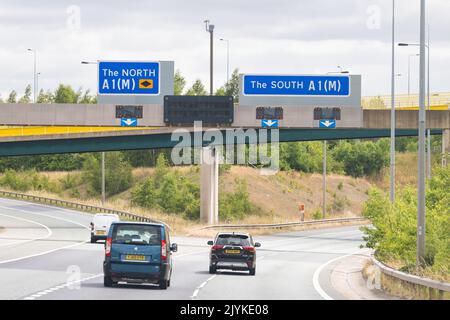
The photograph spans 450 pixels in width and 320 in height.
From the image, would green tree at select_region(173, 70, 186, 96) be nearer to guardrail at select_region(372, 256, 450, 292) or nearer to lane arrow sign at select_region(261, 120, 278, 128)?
lane arrow sign at select_region(261, 120, 278, 128)

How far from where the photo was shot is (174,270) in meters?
37.5

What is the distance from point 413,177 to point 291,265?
8902cm

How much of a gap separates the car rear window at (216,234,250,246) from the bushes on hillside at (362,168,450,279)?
A: 451 centimetres

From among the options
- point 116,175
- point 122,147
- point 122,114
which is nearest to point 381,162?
point 116,175

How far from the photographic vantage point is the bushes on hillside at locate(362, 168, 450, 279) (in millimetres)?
29552

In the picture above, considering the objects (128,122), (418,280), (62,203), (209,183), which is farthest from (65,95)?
(418,280)

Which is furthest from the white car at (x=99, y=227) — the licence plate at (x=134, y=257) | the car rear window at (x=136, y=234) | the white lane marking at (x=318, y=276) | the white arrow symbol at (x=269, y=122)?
the licence plate at (x=134, y=257)

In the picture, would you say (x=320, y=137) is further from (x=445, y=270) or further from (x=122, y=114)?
(x=445, y=270)

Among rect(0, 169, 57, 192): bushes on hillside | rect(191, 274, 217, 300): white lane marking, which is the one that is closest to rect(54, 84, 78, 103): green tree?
rect(0, 169, 57, 192): bushes on hillside

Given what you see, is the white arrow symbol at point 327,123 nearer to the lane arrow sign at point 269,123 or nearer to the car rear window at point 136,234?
the lane arrow sign at point 269,123

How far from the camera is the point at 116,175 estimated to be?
116375 mm

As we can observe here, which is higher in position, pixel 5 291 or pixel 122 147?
pixel 122 147

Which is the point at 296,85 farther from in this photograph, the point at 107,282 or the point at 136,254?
the point at 136,254

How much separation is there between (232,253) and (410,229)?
6298 millimetres
